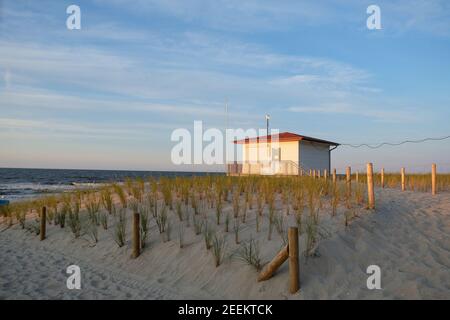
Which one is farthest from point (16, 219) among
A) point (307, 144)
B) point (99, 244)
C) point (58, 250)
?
point (307, 144)

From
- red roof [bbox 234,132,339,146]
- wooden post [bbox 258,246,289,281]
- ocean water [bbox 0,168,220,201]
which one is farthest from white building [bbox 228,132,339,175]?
wooden post [bbox 258,246,289,281]

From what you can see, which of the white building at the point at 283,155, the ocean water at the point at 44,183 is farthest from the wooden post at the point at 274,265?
the white building at the point at 283,155

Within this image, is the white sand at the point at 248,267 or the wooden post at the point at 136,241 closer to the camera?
the white sand at the point at 248,267

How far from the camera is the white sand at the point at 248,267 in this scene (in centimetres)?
605

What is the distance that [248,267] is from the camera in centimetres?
671

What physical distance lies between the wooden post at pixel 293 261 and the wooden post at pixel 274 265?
0.65 feet

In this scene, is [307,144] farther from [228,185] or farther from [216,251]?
[216,251]

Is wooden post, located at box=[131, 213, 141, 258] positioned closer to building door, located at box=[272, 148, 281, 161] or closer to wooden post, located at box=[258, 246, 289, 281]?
wooden post, located at box=[258, 246, 289, 281]

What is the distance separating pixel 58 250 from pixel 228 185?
5.31 meters

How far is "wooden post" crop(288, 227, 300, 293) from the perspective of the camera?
557 cm

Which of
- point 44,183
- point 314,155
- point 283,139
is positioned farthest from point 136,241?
point 44,183

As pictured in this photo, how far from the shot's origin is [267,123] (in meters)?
28.5

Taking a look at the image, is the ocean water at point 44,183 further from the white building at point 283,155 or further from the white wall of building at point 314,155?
the white wall of building at point 314,155

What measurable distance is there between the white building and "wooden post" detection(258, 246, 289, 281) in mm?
17365
